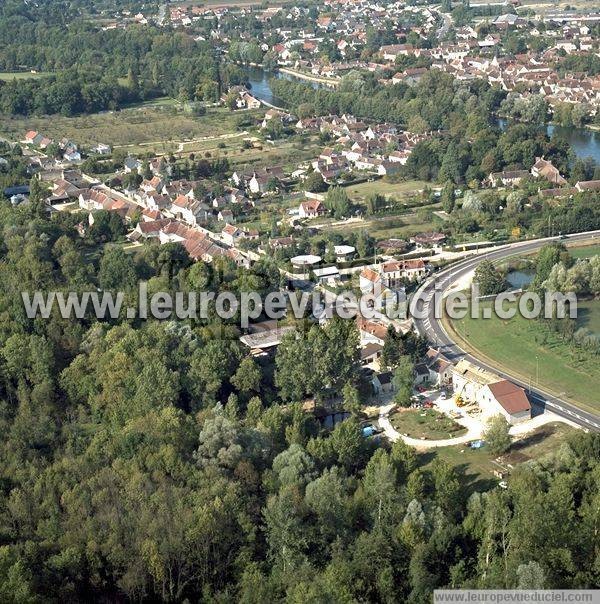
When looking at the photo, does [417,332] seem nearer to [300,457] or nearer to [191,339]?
[191,339]

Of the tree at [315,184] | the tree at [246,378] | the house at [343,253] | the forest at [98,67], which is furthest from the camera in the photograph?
the forest at [98,67]

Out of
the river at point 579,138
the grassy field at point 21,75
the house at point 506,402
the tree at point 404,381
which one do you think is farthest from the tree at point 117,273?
the grassy field at point 21,75

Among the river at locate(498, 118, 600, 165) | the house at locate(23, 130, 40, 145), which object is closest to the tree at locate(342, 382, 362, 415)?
the river at locate(498, 118, 600, 165)

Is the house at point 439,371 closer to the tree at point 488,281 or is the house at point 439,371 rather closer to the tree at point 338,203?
the tree at point 488,281

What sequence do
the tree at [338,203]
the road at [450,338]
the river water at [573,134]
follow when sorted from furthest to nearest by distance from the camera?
1. the river water at [573,134]
2. the tree at [338,203]
3. the road at [450,338]

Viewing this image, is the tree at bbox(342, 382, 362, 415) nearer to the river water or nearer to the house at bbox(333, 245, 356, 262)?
the house at bbox(333, 245, 356, 262)

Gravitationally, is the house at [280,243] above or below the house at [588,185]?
below

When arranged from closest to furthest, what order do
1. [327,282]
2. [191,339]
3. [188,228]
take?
[191,339] < [327,282] < [188,228]

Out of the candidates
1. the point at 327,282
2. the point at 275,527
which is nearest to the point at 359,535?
the point at 275,527
